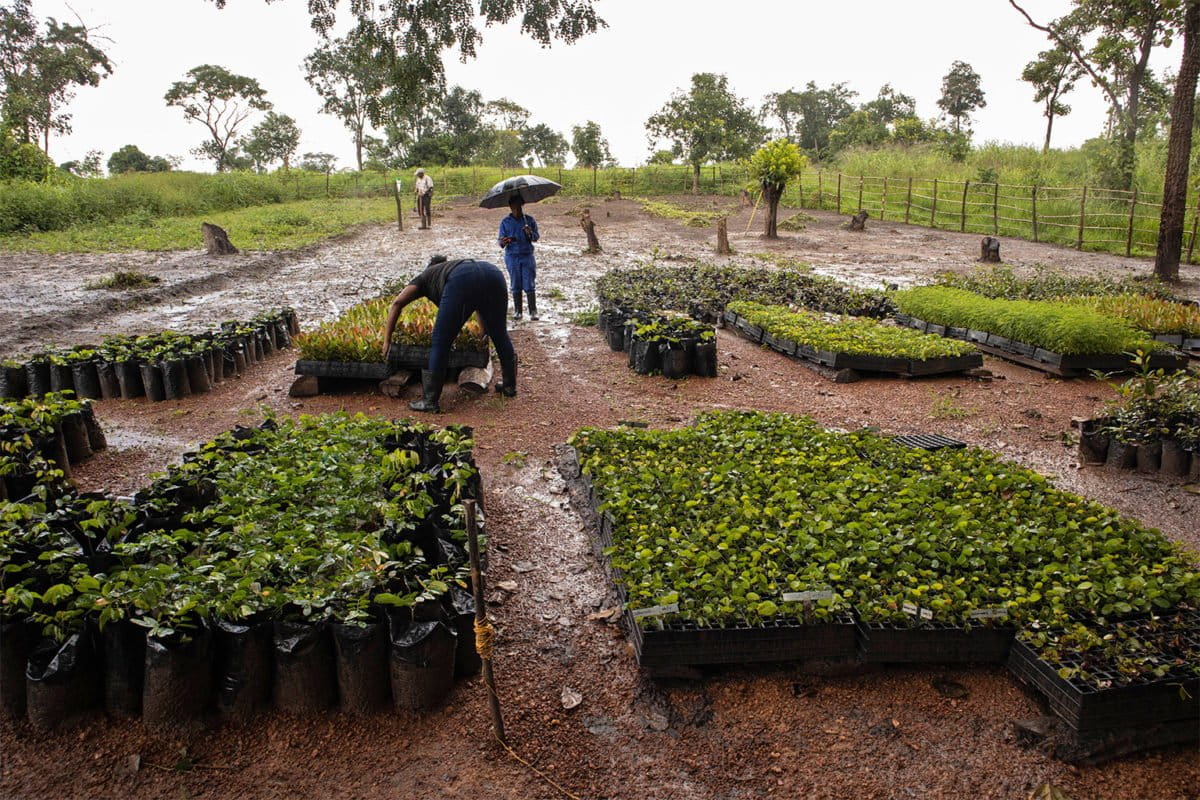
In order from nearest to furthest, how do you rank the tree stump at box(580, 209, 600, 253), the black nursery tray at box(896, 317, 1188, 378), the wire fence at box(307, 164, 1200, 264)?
the black nursery tray at box(896, 317, 1188, 378) → the tree stump at box(580, 209, 600, 253) → the wire fence at box(307, 164, 1200, 264)

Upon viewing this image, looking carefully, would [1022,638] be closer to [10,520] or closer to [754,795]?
[754,795]

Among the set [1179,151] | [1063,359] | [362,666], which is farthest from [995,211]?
[362,666]

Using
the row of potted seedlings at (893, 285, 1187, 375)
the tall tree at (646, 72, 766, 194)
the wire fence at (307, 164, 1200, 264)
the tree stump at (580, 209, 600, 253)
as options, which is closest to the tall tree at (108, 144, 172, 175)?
the wire fence at (307, 164, 1200, 264)

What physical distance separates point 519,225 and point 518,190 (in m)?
0.55

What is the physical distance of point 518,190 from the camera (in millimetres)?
10242

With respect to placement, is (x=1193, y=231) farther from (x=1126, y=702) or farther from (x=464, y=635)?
(x=464, y=635)

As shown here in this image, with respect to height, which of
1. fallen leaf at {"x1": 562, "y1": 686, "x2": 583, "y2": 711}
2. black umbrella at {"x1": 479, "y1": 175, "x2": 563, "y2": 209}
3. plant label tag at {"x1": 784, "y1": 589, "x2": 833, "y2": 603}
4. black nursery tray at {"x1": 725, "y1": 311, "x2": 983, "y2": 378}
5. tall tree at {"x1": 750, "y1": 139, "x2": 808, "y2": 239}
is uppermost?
tall tree at {"x1": 750, "y1": 139, "x2": 808, "y2": 239}

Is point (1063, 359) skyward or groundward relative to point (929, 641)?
skyward

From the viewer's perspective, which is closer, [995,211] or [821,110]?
[995,211]

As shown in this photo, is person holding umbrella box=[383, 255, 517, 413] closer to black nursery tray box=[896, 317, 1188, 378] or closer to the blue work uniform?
the blue work uniform

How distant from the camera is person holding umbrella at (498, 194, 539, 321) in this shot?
10617 mm

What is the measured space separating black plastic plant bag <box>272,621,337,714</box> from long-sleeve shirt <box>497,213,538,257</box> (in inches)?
317

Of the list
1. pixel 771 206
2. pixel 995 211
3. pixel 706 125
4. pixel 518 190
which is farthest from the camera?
pixel 706 125

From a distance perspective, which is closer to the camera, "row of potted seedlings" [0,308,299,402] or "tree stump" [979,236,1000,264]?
"row of potted seedlings" [0,308,299,402]
